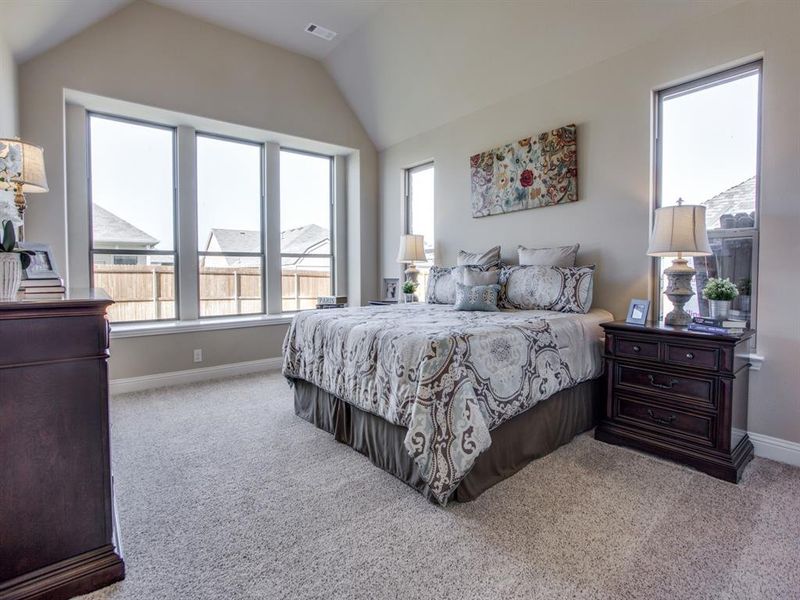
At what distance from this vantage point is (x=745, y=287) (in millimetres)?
2549

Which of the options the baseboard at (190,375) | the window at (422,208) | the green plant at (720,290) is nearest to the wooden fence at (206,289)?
the baseboard at (190,375)

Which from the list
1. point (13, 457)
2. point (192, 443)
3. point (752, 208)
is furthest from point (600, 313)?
point (13, 457)

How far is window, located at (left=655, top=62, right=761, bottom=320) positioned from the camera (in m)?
2.53

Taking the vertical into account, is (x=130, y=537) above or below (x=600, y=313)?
below

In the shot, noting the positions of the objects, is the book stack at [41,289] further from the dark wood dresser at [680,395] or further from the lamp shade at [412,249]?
the lamp shade at [412,249]

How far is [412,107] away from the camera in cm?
451

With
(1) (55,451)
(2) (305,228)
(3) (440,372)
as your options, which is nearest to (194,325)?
(2) (305,228)

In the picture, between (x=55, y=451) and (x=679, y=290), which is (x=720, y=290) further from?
(x=55, y=451)

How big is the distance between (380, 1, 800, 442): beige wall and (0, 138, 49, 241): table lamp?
336cm


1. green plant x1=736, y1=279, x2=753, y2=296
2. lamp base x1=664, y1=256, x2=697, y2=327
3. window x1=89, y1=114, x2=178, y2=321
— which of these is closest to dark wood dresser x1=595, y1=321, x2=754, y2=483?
lamp base x1=664, y1=256, x2=697, y2=327

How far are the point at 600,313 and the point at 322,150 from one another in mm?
3889

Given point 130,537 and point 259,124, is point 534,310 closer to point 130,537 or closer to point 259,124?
point 130,537

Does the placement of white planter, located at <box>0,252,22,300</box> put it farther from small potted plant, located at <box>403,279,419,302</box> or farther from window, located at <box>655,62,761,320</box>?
window, located at <box>655,62,761,320</box>

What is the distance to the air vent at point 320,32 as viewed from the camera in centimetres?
407
